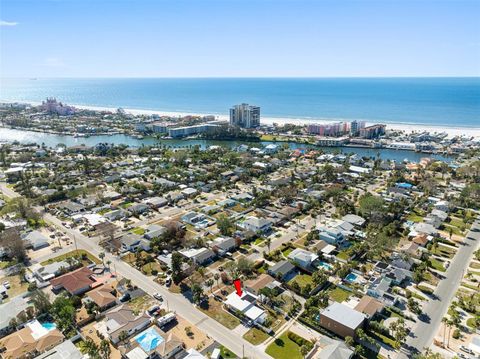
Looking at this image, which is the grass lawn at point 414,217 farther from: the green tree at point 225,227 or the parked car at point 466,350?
the green tree at point 225,227

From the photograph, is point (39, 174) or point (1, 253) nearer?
point (1, 253)

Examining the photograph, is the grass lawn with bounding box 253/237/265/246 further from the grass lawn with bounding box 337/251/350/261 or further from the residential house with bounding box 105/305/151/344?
the residential house with bounding box 105/305/151/344

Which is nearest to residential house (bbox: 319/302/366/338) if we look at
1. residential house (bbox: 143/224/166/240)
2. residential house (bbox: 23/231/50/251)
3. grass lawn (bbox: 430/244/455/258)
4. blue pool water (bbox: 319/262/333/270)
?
blue pool water (bbox: 319/262/333/270)

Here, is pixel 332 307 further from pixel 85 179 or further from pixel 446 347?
pixel 85 179

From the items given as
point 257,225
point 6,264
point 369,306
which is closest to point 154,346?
point 369,306

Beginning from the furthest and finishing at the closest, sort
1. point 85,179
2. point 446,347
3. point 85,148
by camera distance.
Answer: point 85,148, point 85,179, point 446,347

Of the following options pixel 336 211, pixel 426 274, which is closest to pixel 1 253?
pixel 336 211
